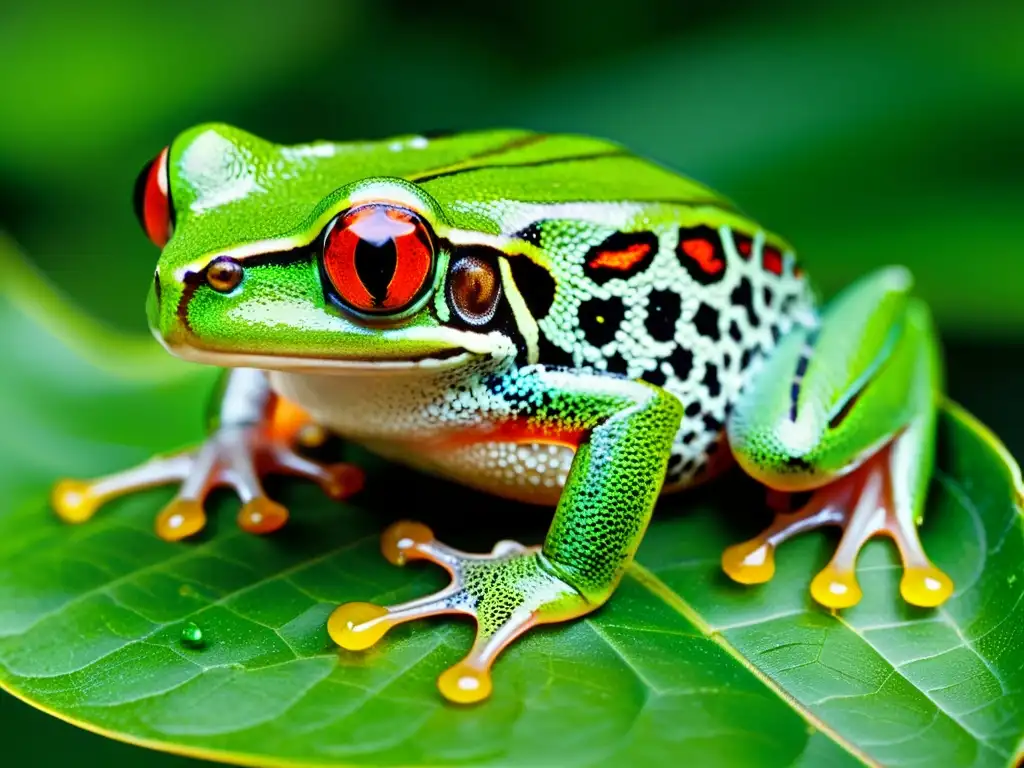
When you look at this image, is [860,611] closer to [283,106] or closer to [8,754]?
[8,754]

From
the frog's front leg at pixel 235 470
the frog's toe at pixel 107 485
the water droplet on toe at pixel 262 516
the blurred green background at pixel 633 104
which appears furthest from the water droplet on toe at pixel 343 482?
the blurred green background at pixel 633 104

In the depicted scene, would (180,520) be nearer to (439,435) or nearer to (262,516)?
(262,516)

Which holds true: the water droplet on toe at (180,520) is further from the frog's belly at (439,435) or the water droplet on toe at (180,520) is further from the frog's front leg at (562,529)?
the frog's front leg at (562,529)

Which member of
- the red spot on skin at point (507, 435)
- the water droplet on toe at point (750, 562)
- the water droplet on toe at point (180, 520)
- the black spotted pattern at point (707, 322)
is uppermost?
the black spotted pattern at point (707, 322)

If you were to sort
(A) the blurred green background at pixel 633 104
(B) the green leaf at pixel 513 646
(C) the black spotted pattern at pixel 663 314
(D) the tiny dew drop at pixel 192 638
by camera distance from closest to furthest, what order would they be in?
(B) the green leaf at pixel 513 646 → (D) the tiny dew drop at pixel 192 638 → (C) the black spotted pattern at pixel 663 314 → (A) the blurred green background at pixel 633 104

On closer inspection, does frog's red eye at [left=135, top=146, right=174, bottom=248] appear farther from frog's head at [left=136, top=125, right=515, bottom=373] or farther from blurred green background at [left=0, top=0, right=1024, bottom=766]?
blurred green background at [left=0, top=0, right=1024, bottom=766]

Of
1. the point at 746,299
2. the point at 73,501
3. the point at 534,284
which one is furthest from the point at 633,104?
the point at 73,501
